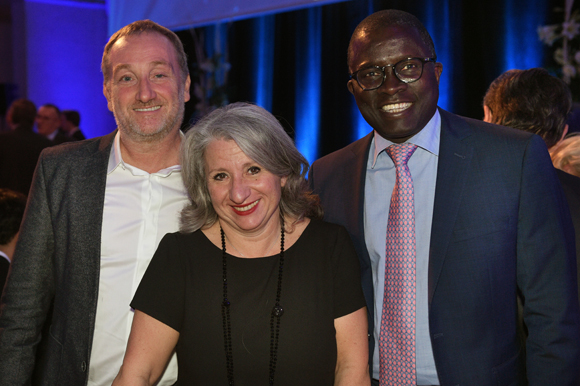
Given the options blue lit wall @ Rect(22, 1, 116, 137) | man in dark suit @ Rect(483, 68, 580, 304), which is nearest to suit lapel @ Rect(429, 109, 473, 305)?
man in dark suit @ Rect(483, 68, 580, 304)

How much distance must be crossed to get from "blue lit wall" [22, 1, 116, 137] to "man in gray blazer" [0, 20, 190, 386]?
7.62 meters

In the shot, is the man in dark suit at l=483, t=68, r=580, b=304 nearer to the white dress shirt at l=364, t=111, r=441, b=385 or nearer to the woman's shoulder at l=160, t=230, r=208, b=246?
the white dress shirt at l=364, t=111, r=441, b=385

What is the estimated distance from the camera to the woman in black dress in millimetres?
1702

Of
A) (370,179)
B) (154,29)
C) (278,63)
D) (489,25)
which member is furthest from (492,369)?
(278,63)

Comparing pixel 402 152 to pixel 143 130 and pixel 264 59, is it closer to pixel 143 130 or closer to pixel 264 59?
pixel 143 130

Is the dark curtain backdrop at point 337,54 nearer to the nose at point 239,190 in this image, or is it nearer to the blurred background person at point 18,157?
the blurred background person at point 18,157

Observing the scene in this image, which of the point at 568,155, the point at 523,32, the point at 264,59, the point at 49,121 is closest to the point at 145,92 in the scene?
the point at 568,155

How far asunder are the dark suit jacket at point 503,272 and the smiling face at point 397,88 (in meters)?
0.25

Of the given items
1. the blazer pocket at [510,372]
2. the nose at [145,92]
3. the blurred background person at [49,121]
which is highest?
the blurred background person at [49,121]

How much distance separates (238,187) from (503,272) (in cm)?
88

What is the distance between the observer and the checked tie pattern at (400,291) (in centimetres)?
170

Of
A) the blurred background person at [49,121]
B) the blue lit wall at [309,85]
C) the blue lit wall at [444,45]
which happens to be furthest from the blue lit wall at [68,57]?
the blue lit wall at [444,45]

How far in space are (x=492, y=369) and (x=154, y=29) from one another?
5.61 ft

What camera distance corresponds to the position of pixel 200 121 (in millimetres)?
1863
